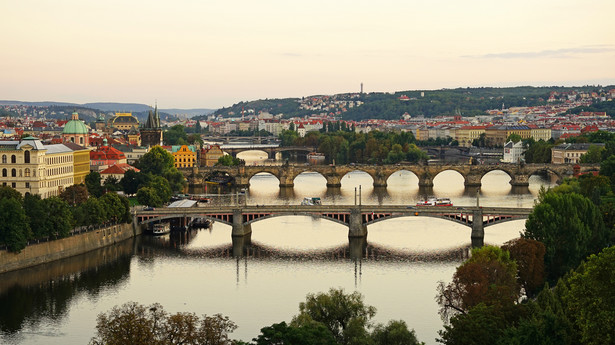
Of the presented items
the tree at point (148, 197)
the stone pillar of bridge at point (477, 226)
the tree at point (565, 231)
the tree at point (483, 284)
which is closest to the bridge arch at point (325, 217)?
the stone pillar of bridge at point (477, 226)

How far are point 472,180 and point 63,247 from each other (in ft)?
130

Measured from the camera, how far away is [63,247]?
39.4m

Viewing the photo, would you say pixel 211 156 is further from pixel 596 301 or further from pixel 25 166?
pixel 596 301

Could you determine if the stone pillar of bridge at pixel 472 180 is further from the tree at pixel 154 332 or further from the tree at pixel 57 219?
the tree at pixel 154 332

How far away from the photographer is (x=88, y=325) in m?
29.9

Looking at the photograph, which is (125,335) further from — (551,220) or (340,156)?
(340,156)

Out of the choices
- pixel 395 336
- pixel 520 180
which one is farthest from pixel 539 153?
pixel 395 336

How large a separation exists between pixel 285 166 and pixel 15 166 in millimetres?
27435

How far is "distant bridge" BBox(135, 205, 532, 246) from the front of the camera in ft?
145

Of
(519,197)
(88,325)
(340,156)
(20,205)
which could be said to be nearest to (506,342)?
(88,325)

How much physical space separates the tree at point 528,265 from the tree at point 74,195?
22.7m

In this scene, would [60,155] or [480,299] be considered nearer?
[480,299]

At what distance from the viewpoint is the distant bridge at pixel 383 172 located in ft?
237

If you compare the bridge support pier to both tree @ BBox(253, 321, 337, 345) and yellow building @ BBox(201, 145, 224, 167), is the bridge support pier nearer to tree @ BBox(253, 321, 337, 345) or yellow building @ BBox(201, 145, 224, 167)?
yellow building @ BBox(201, 145, 224, 167)
